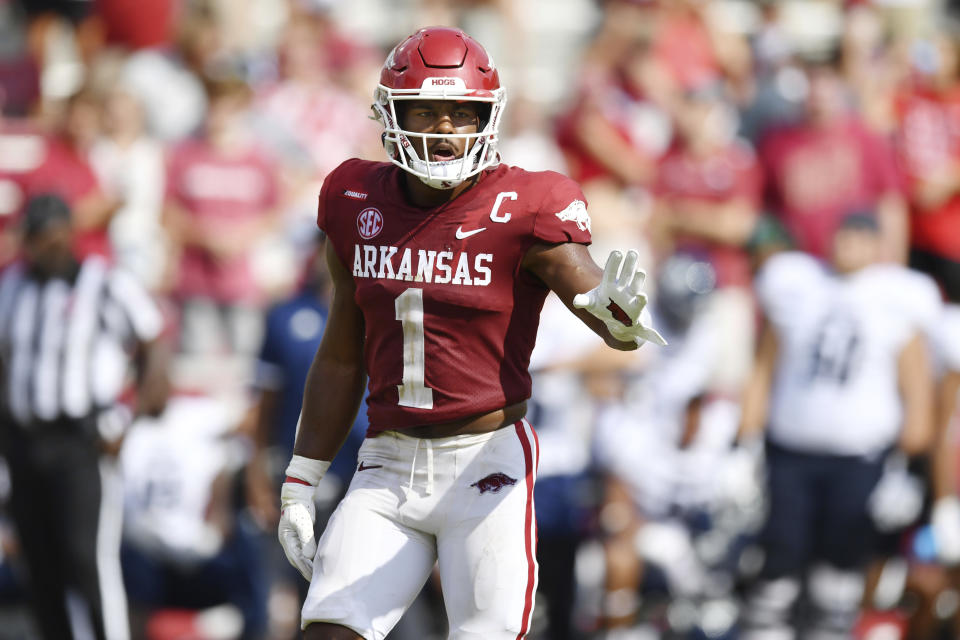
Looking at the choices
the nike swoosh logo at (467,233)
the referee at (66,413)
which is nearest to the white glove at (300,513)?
the nike swoosh logo at (467,233)

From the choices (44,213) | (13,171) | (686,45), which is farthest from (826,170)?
(13,171)

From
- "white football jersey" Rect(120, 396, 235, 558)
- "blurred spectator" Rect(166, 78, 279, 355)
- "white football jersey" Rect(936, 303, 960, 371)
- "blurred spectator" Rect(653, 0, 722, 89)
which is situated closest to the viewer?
"white football jersey" Rect(120, 396, 235, 558)

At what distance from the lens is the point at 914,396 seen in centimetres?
719

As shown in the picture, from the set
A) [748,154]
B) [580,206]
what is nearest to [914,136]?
[748,154]

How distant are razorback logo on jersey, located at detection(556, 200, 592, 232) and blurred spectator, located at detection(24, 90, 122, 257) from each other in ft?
14.6

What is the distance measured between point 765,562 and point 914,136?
8.56ft

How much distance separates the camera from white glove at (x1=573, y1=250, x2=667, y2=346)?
11.6 ft

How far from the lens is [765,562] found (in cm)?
714

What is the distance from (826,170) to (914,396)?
153 cm

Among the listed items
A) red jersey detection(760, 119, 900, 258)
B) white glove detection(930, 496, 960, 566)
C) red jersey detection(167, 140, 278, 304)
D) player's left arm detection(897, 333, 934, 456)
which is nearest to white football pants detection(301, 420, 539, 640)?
player's left arm detection(897, 333, 934, 456)

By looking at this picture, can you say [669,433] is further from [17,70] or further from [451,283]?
[17,70]

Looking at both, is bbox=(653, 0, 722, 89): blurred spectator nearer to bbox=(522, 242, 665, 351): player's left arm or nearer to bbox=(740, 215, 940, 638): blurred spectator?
bbox=(740, 215, 940, 638): blurred spectator

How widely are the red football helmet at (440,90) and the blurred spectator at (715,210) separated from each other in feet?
14.2

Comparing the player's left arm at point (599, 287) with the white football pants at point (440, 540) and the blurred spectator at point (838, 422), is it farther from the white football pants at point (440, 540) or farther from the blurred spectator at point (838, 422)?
the blurred spectator at point (838, 422)
